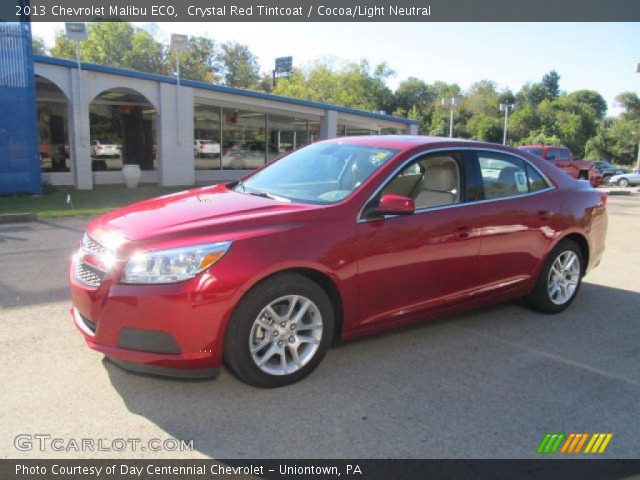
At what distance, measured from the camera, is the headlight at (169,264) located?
10.6ft

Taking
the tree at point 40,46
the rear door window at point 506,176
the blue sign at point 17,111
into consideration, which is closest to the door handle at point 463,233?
the rear door window at point 506,176

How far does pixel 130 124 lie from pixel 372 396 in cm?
1928

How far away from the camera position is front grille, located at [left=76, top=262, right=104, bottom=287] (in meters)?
3.43

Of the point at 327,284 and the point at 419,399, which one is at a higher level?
the point at 327,284

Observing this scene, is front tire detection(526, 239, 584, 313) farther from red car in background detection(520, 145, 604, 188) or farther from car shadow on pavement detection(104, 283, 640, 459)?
red car in background detection(520, 145, 604, 188)

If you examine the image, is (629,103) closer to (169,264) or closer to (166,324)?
(169,264)

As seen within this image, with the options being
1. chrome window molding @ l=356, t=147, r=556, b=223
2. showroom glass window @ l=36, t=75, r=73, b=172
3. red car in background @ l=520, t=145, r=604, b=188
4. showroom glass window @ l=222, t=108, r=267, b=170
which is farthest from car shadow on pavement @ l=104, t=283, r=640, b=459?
showroom glass window @ l=222, t=108, r=267, b=170

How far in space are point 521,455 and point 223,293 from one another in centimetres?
192

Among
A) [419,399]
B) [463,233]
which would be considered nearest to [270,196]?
[463,233]

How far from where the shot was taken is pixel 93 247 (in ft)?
12.0

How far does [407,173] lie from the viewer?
14.6 feet

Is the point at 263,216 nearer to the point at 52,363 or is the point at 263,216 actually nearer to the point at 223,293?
the point at 223,293

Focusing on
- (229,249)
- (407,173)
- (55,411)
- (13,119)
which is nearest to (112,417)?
(55,411)

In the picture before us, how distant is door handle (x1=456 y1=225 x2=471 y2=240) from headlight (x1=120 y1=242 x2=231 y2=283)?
206 centimetres
